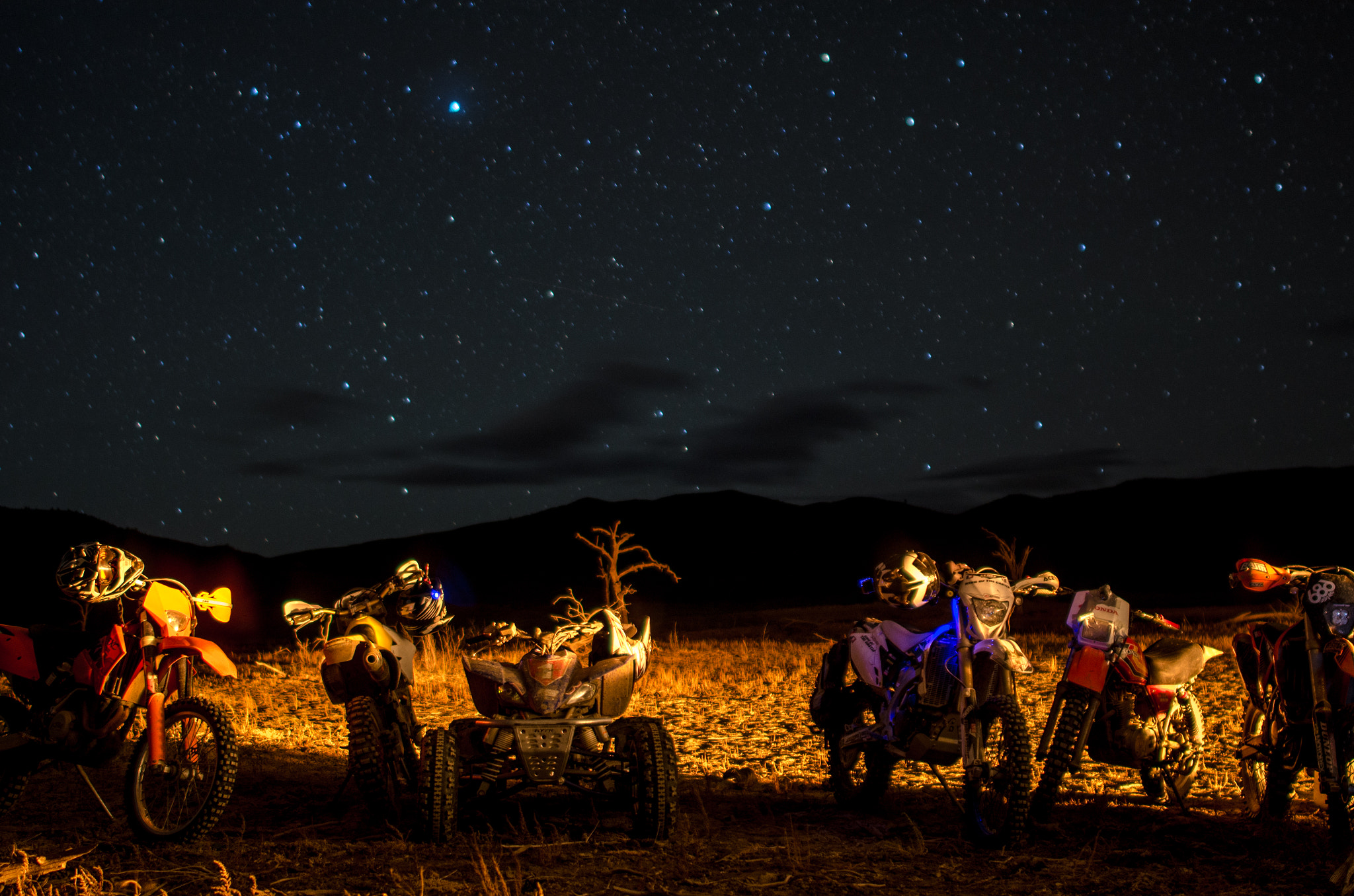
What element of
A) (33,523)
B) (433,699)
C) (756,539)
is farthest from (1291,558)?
(33,523)

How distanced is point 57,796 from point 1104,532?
316ft

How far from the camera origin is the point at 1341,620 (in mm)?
4918

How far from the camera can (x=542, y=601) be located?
220 ft

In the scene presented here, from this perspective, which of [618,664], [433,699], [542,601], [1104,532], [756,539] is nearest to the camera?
[618,664]

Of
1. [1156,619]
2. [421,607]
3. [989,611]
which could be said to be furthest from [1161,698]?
[421,607]

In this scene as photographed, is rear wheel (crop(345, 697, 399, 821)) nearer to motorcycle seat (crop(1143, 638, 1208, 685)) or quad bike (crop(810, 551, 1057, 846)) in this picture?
quad bike (crop(810, 551, 1057, 846))

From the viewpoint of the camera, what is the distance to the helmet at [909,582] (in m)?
5.75

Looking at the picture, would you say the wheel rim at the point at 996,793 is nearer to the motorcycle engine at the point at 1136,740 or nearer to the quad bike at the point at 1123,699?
the quad bike at the point at 1123,699

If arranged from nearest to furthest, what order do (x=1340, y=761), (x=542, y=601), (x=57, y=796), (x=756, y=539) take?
(x=1340, y=761), (x=57, y=796), (x=542, y=601), (x=756, y=539)

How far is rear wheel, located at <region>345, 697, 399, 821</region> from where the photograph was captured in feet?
17.9

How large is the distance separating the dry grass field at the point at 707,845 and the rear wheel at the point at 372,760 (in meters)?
0.15

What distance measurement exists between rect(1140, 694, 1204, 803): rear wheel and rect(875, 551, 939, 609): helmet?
1.54 meters

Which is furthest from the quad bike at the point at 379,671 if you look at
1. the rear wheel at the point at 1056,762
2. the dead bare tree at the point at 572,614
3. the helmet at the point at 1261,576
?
the helmet at the point at 1261,576

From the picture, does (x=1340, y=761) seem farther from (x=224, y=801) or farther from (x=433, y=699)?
(x=433, y=699)
